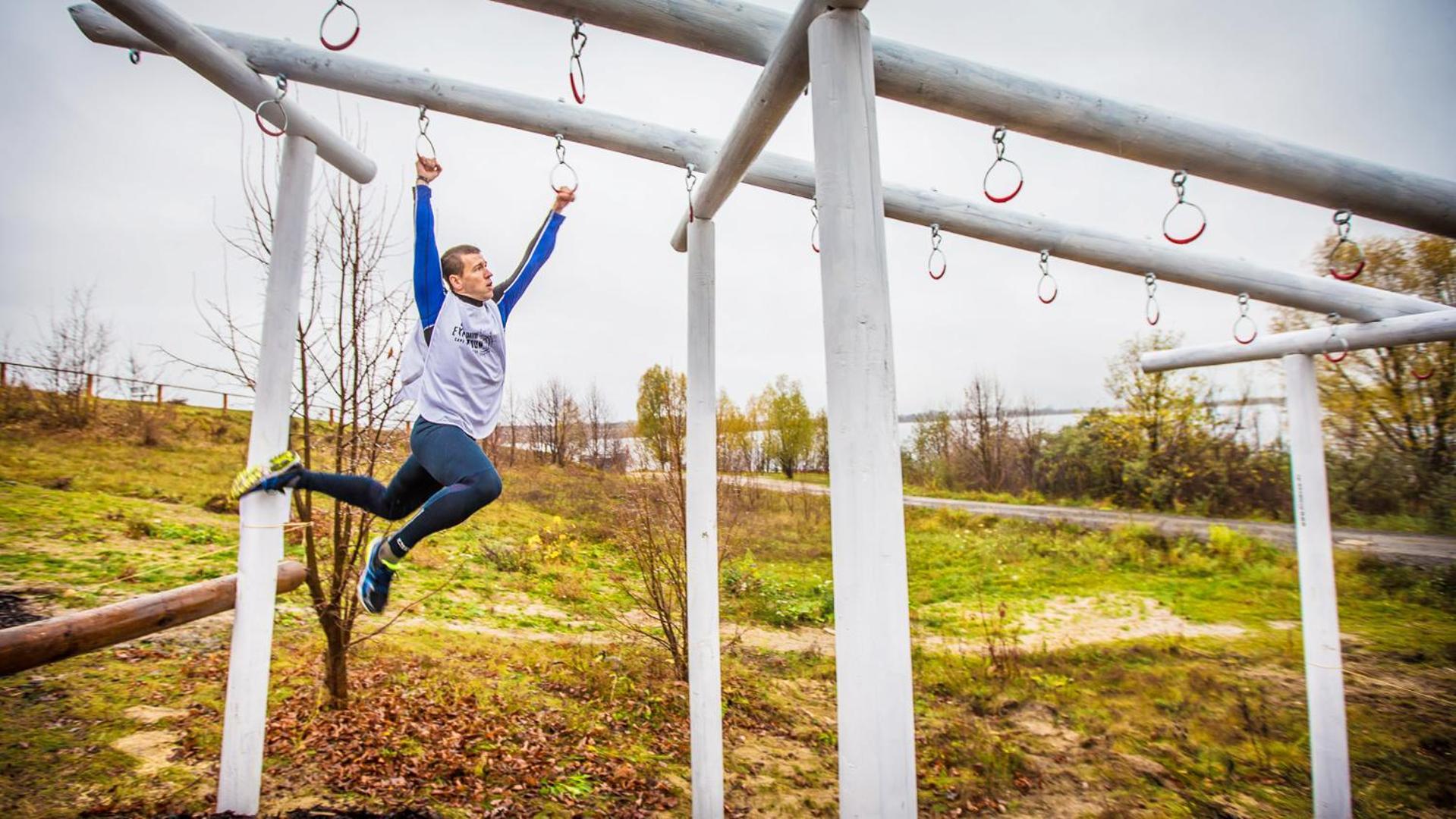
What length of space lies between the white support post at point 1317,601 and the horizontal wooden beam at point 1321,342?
13cm

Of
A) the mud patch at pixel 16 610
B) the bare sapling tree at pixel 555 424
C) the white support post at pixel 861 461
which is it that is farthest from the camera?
the bare sapling tree at pixel 555 424

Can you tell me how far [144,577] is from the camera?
5.90 m

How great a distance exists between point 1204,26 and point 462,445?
5741 millimetres

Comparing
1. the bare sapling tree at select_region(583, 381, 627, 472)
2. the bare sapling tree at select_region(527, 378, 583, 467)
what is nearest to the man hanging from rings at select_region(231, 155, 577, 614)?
the bare sapling tree at select_region(583, 381, 627, 472)

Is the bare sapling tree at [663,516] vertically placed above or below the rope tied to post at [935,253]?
below

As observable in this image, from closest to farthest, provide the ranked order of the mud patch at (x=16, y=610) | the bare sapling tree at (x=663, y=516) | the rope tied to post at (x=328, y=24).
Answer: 1. the rope tied to post at (x=328, y=24)
2. the mud patch at (x=16, y=610)
3. the bare sapling tree at (x=663, y=516)

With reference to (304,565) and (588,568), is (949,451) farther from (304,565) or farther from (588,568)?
(304,565)

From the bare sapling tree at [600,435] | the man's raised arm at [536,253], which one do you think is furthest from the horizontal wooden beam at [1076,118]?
the bare sapling tree at [600,435]

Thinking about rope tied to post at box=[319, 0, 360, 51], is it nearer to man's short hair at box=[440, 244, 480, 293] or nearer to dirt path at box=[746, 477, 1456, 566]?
man's short hair at box=[440, 244, 480, 293]

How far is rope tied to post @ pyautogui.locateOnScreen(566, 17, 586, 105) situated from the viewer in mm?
2074

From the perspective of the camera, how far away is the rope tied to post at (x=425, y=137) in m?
2.56

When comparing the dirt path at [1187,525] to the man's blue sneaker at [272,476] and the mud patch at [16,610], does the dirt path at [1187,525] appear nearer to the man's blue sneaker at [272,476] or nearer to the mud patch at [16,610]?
the man's blue sneaker at [272,476]

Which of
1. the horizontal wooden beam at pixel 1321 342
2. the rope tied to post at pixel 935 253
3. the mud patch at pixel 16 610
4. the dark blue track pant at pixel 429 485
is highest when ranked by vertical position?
the rope tied to post at pixel 935 253

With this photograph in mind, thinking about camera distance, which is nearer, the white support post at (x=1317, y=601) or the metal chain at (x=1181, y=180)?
the metal chain at (x=1181, y=180)
